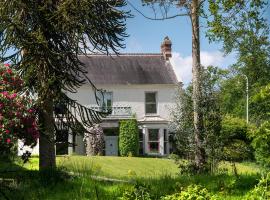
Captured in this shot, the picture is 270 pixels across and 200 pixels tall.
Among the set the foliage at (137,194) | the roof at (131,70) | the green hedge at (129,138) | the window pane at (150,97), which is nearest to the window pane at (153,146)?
the green hedge at (129,138)

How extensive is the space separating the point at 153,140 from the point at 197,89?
79.0 ft

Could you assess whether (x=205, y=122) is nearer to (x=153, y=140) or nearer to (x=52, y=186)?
(x=52, y=186)

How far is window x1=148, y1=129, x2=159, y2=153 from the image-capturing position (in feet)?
136

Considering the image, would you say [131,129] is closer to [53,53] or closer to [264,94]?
[53,53]

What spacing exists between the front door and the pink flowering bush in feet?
86.2

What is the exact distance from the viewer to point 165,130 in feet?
139

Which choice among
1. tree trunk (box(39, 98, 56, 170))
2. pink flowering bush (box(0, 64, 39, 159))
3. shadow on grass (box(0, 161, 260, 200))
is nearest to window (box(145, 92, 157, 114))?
tree trunk (box(39, 98, 56, 170))

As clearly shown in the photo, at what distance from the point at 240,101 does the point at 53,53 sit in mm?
63072

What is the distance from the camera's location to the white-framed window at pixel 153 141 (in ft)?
136

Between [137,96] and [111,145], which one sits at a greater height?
[137,96]


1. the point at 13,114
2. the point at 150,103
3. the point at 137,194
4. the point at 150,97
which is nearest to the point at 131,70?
the point at 150,97

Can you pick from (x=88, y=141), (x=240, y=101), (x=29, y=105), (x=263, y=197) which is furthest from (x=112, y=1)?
(x=240, y=101)

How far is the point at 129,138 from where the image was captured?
39.0 meters

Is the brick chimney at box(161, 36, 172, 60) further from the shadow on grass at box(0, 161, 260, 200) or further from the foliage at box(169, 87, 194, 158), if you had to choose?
the shadow on grass at box(0, 161, 260, 200)
